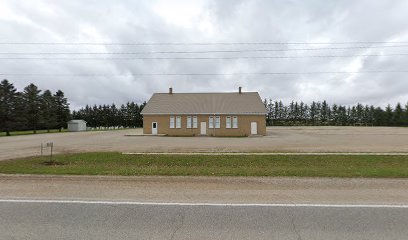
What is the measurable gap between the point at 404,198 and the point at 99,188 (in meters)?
7.20

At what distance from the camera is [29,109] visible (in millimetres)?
54219

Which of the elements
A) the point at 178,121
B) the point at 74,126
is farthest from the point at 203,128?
the point at 74,126

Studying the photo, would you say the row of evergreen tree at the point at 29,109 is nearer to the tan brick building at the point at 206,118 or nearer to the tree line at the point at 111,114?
the tree line at the point at 111,114

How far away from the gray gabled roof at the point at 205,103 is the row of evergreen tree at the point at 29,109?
2264 centimetres

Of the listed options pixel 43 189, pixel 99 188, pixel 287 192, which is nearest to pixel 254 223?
pixel 287 192

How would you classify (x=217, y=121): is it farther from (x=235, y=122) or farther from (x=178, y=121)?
(x=178, y=121)

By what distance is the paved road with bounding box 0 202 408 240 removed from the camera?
4.24 metres

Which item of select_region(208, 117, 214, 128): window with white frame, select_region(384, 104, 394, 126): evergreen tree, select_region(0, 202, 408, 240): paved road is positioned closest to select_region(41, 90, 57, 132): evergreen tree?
select_region(208, 117, 214, 128): window with white frame

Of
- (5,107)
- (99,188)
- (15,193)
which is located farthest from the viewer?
(5,107)

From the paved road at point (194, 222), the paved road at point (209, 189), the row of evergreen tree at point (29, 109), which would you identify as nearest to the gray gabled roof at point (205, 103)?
the row of evergreen tree at point (29, 109)

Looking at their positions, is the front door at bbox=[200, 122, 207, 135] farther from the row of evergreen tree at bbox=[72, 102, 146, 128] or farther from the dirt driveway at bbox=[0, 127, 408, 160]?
the row of evergreen tree at bbox=[72, 102, 146, 128]

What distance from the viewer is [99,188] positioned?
24.2ft

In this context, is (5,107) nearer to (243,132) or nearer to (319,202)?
(243,132)

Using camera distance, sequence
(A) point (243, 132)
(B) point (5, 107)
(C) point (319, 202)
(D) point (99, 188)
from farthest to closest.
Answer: (B) point (5, 107), (A) point (243, 132), (D) point (99, 188), (C) point (319, 202)
